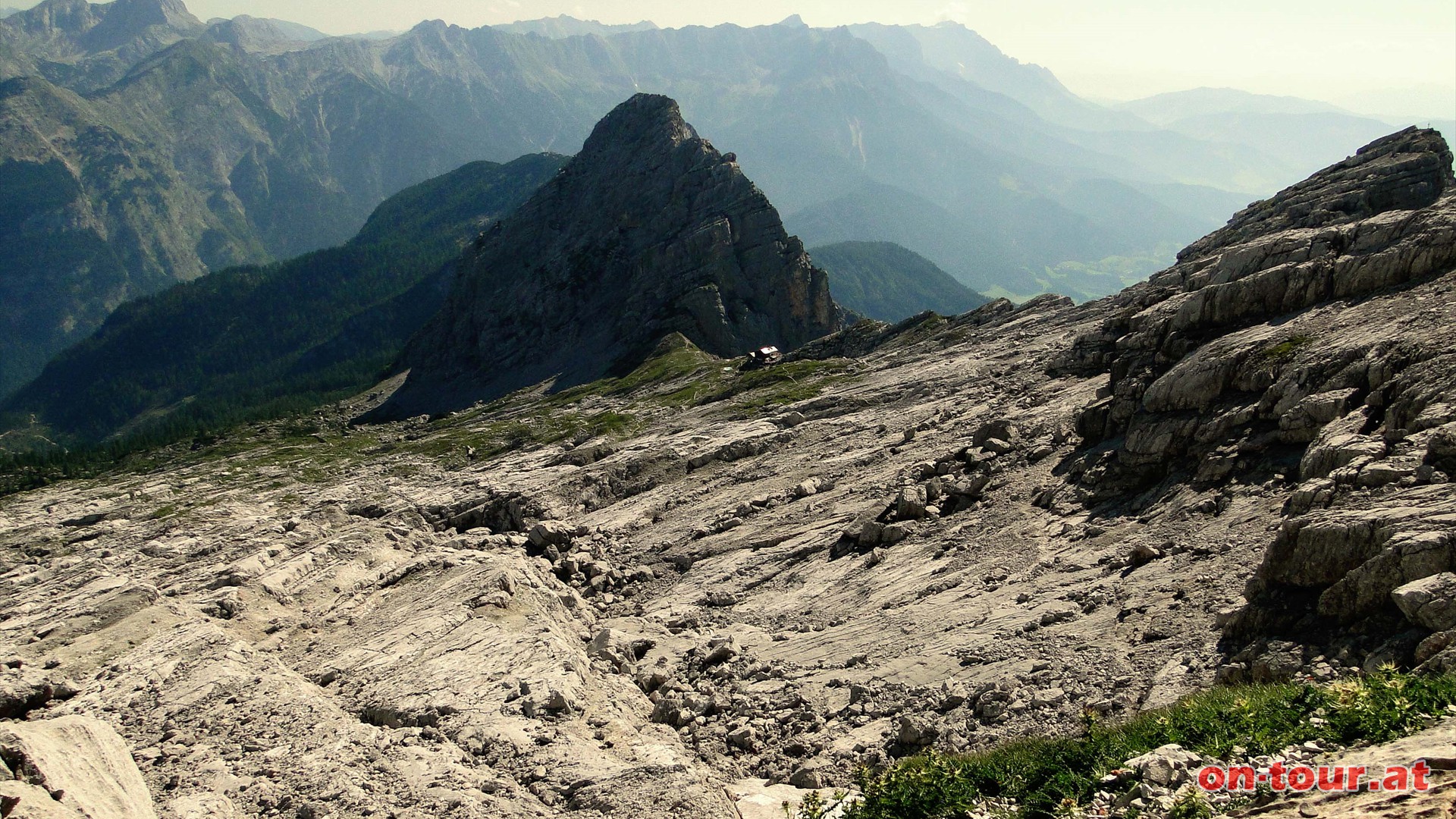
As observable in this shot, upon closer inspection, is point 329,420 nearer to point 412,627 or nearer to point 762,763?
point 412,627

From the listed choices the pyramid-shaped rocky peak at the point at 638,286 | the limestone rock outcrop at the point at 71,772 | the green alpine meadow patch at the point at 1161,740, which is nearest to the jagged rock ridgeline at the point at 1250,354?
the green alpine meadow patch at the point at 1161,740

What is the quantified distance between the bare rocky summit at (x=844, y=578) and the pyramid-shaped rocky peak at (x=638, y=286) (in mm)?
79279

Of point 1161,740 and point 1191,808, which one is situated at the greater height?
point 1191,808

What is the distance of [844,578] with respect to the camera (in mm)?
49156

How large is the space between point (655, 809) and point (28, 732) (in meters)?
23.2

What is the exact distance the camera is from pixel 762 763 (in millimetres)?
34344

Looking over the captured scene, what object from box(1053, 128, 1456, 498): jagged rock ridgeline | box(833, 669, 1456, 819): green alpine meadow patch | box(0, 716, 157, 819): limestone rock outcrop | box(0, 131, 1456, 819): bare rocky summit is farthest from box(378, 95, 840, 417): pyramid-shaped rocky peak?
box(833, 669, 1456, 819): green alpine meadow patch

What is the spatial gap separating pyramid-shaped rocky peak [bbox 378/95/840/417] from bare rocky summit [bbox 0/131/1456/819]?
260 ft

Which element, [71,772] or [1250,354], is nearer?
[71,772]

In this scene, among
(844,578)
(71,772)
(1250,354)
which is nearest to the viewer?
(71,772)

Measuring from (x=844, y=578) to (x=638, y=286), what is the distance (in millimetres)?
129606

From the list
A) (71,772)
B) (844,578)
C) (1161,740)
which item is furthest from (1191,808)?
(71,772)

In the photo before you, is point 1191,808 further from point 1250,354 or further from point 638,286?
point 638,286

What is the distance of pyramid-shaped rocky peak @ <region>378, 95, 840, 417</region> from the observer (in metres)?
160
